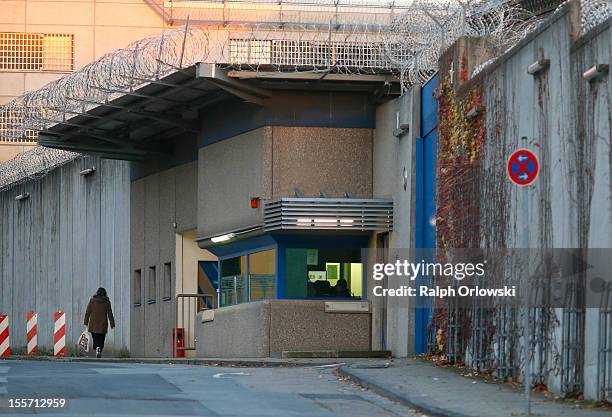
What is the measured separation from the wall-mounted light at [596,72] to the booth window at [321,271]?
13358 millimetres

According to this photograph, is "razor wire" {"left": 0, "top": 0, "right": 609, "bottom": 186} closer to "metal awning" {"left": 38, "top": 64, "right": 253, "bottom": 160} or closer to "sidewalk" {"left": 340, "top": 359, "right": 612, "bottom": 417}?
"metal awning" {"left": 38, "top": 64, "right": 253, "bottom": 160}

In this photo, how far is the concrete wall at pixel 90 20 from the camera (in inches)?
2121

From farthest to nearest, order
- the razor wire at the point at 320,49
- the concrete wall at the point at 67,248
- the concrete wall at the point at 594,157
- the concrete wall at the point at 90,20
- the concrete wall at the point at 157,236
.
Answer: the concrete wall at the point at 90,20 < the concrete wall at the point at 67,248 < the concrete wall at the point at 157,236 < the razor wire at the point at 320,49 < the concrete wall at the point at 594,157

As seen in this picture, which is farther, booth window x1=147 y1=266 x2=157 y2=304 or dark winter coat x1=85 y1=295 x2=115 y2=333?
booth window x1=147 y1=266 x2=157 y2=304

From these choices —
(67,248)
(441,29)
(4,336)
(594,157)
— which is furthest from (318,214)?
(67,248)

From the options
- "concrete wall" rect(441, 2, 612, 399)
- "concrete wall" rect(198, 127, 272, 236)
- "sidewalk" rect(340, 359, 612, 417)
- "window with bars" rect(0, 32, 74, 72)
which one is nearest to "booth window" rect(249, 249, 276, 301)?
"concrete wall" rect(198, 127, 272, 236)

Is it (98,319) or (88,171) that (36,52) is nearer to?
(88,171)

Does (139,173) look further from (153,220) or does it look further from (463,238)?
(463,238)

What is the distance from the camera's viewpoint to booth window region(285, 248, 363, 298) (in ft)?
95.2

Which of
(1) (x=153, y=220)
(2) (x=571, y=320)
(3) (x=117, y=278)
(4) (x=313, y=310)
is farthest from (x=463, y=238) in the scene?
(3) (x=117, y=278)

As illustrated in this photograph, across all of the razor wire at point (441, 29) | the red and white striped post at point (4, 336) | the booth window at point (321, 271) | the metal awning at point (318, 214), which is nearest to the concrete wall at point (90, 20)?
the red and white striped post at point (4, 336)

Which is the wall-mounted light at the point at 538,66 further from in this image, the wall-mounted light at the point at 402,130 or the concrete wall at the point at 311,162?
the concrete wall at the point at 311,162

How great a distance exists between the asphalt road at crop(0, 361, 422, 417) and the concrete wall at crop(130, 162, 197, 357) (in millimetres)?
13237

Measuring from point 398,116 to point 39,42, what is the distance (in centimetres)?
3045
